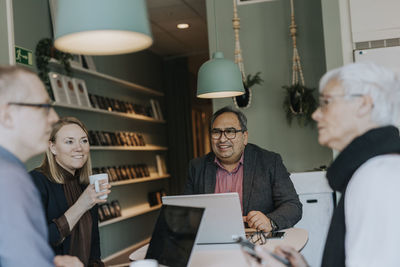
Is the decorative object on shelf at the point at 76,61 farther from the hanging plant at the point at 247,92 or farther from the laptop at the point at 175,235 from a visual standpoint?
the laptop at the point at 175,235

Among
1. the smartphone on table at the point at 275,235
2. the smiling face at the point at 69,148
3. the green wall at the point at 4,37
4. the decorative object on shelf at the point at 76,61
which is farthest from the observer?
the decorative object on shelf at the point at 76,61

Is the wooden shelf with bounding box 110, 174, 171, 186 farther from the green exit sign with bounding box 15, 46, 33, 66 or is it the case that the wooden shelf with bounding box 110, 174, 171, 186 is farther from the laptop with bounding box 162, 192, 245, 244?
the laptop with bounding box 162, 192, 245, 244

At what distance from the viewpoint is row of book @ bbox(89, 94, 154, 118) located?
18.5 feet

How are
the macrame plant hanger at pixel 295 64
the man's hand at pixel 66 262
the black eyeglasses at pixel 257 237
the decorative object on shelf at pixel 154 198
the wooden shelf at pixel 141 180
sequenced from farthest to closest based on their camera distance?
the decorative object on shelf at pixel 154 198, the wooden shelf at pixel 141 180, the macrame plant hanger at pixel 295 64, the black eyeglasses at pixel 257 237, the man's hand at pixel 66 262

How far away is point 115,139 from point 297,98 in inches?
103

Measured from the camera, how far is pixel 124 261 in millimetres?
5820

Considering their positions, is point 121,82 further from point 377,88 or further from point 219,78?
point 377,88

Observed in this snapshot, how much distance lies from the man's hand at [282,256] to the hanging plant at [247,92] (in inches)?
130

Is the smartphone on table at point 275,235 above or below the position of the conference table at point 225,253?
below

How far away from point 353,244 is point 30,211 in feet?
2.94

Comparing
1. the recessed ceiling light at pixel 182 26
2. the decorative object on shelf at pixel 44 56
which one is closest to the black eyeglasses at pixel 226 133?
the decorative object on shelf at pixel 44 56

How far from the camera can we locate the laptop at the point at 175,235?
1.73m

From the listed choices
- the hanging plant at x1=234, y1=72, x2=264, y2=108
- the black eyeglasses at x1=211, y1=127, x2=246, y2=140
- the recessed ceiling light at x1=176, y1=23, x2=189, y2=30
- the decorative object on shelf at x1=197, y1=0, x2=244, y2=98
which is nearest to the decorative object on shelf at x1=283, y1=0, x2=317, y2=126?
the hanging plant at x1=234, y1=72, x2=264, y2=108

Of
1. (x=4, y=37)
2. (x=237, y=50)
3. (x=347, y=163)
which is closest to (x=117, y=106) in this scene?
(x=237, y=50)
